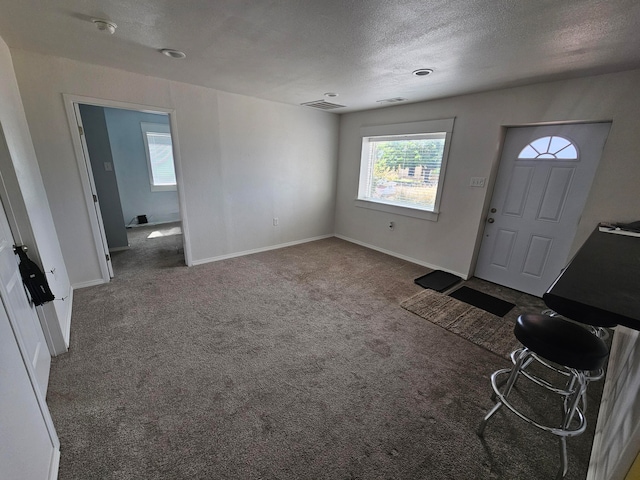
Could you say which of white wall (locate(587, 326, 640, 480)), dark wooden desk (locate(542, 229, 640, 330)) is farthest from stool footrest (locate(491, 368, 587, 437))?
dark wooden desk (locate(542, 229, 640, 330))

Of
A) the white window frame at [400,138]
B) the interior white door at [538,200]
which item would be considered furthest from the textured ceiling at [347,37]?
the white window frame at [400,138]

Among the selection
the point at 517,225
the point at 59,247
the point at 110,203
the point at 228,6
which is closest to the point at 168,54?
the point at 228,6

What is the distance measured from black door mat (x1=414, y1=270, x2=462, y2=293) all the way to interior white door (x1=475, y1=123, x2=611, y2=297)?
0.50 meters

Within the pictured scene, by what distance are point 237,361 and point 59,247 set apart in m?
2.48

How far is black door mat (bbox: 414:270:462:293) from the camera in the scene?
3.35 m

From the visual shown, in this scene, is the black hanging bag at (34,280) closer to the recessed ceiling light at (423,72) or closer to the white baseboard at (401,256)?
the recessed ceiling light at (423,72)

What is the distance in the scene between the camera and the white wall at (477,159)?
7.75ft

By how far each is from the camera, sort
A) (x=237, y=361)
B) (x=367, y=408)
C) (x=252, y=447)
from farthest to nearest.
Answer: (x=237, y=361) < (x=367, y=408) < (x=252, y=447)

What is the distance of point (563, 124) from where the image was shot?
8.95ft

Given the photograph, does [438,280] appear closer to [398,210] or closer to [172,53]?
[398,210]

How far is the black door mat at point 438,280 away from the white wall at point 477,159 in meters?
0.15

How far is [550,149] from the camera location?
2.87 meters

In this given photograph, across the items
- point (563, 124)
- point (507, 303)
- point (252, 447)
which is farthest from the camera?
point (507, 303)

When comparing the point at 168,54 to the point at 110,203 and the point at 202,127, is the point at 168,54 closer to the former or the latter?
the point at 202,127
